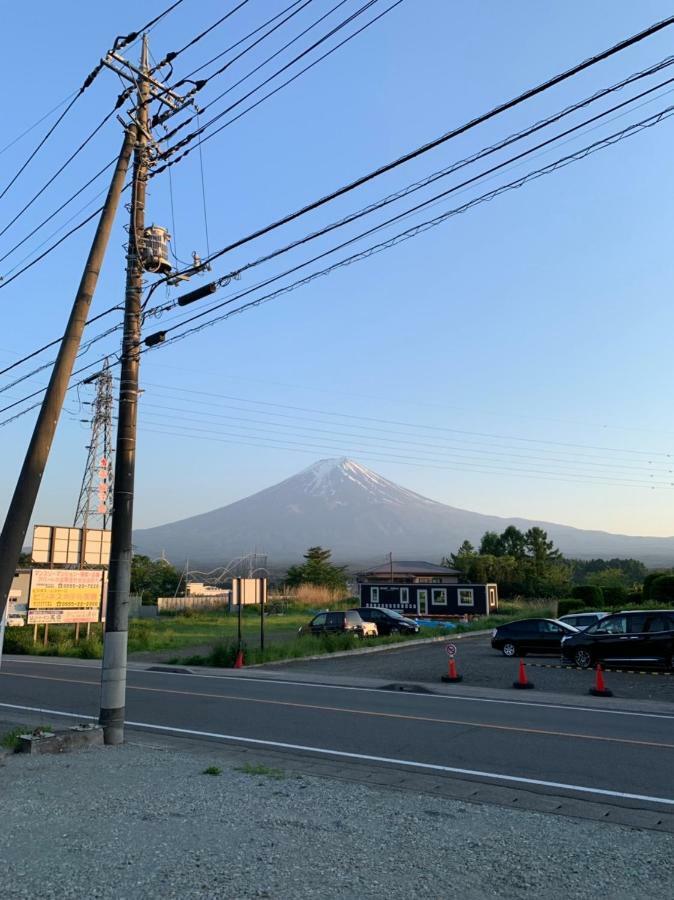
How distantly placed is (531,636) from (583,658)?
383cm

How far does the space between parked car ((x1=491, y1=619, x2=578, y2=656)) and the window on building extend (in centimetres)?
2028

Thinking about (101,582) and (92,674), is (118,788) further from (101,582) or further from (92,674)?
(101,582)

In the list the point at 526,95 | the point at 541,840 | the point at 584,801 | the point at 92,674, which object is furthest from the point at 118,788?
the point at 92,674

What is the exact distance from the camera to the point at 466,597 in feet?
152

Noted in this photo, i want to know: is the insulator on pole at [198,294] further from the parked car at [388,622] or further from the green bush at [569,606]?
the green bush at [569,606]

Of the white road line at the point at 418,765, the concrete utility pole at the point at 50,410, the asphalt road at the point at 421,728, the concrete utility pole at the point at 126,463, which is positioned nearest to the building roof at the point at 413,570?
the asphalt road at the point at 421,728

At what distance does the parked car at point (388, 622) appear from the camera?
35.5 metres

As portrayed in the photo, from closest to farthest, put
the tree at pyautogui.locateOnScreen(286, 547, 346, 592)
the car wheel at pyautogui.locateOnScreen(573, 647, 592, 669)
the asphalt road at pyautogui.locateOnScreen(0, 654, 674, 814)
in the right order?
the asphalt road at pyautogui.locateOnScreen(0, 654, 674, 814) → the car wheel at pyautogui.locateOnScreen(573, 647, 592, 669) → the tree at pyautogui.locateOnScreen(286, 547, 346, 592)

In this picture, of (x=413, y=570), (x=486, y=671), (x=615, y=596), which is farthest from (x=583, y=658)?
(x=413, y=570)

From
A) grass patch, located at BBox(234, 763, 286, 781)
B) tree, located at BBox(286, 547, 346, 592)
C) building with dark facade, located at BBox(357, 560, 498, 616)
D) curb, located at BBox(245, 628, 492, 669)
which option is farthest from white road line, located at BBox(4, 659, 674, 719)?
tree, located at BBox(286, 547, 346, 592)

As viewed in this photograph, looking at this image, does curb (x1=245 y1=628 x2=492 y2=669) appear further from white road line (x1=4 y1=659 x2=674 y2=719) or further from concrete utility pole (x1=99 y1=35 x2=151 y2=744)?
concrete utility pole (x1=99 y1=35 x2=151 y2=744)

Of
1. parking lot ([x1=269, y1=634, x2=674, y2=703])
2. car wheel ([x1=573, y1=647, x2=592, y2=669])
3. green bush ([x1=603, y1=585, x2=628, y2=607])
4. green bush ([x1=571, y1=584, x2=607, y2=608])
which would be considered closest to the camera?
A: parking lot ([x1=269, y1=634, x2=674, y2=703])

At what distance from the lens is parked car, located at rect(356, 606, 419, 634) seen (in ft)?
117

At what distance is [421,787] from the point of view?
8.31 meters
